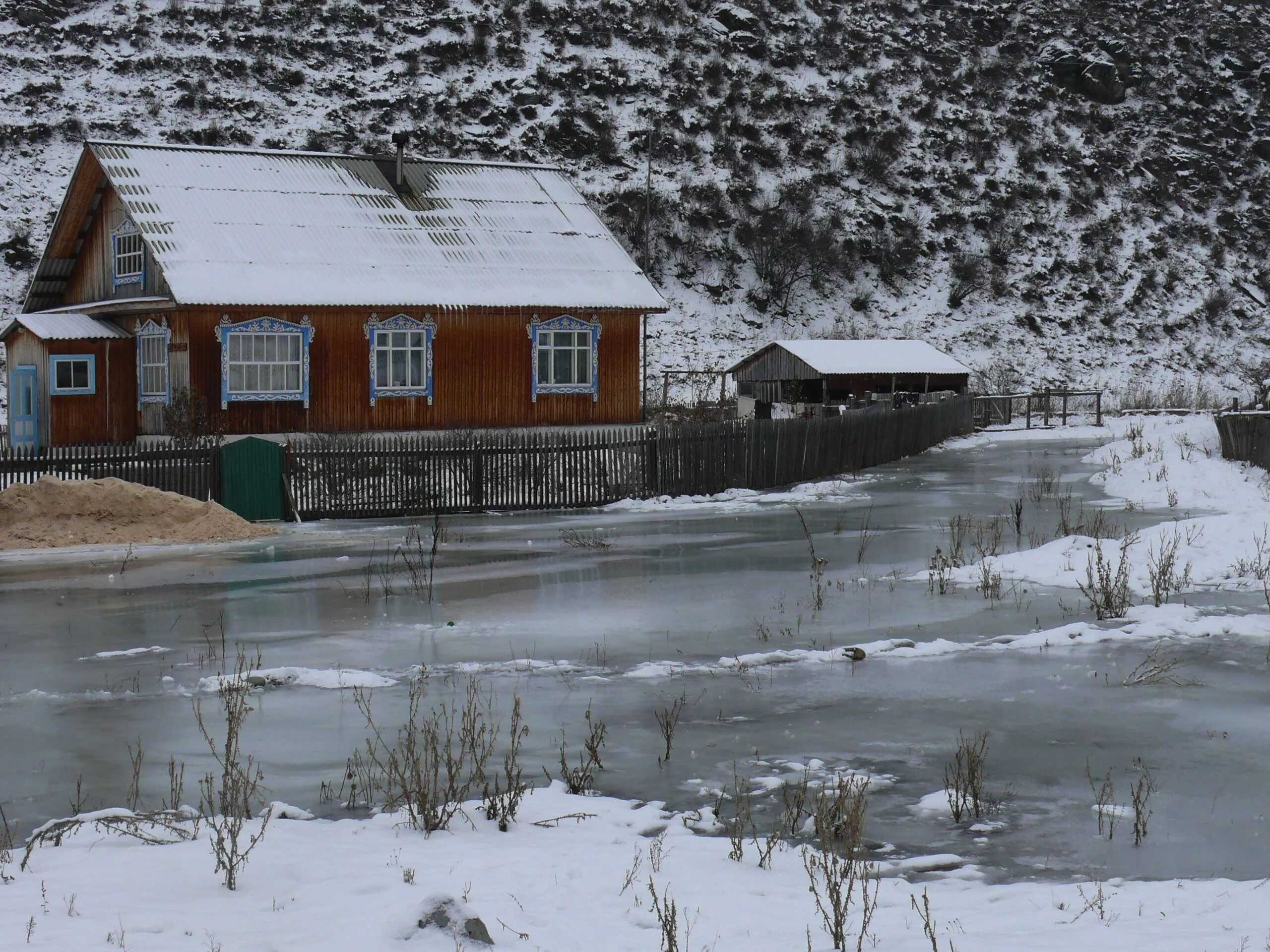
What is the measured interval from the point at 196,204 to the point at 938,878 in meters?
27.6

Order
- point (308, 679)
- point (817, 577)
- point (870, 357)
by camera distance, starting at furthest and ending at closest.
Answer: point (870, 357), point (817, 577), point (308, 679)

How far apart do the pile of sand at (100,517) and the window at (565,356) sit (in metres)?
13.6

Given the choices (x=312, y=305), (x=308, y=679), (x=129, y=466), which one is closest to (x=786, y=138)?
(x=312, y=305)

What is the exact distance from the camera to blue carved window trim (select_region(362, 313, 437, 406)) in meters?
30.4

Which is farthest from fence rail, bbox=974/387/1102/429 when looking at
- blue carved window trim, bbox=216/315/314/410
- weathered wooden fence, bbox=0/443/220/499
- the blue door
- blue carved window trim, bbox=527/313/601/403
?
weathered wooden fence, bbox=0/443/220/499

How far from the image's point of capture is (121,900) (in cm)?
570

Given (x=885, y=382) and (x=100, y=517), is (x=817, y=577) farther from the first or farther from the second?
(x=885, y=382)

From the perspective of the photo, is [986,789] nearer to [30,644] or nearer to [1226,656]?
[1226,656]

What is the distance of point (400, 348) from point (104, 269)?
7.36 metres

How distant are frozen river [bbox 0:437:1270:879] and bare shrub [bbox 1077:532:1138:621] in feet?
1.37

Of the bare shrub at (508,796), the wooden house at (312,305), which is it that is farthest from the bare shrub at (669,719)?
the wooden house at (312,305)

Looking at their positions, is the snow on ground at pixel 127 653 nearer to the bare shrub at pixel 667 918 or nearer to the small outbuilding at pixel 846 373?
the bare shrub at pixel 667 918

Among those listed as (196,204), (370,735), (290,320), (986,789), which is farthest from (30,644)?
(196,204)

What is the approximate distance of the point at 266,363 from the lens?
95.7ft
